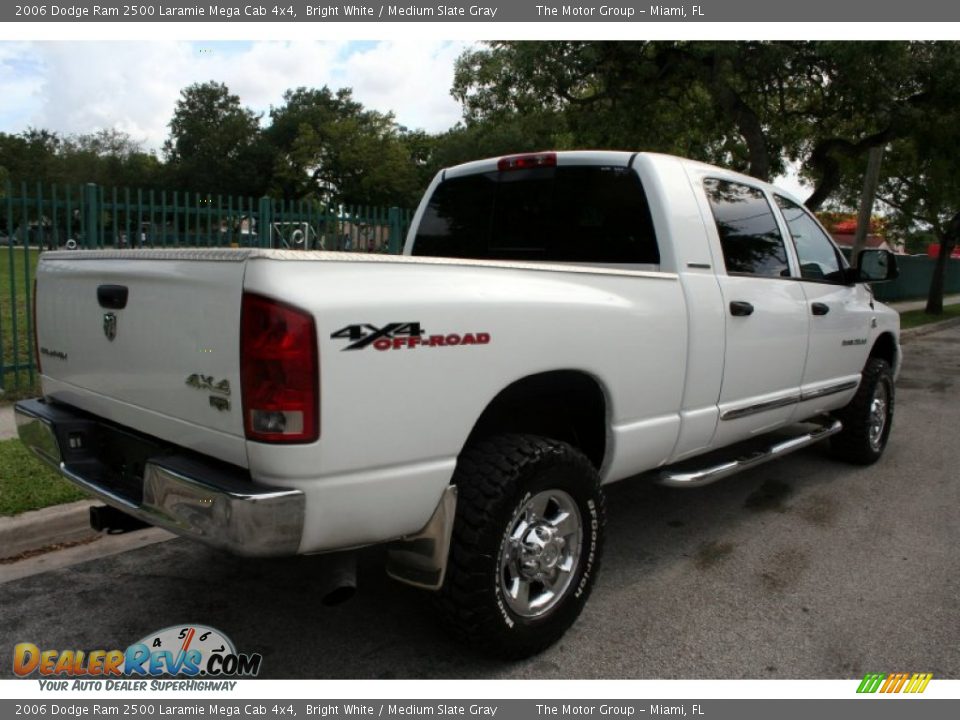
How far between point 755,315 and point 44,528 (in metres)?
3.78

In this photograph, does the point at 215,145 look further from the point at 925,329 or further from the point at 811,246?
the point at 811,246

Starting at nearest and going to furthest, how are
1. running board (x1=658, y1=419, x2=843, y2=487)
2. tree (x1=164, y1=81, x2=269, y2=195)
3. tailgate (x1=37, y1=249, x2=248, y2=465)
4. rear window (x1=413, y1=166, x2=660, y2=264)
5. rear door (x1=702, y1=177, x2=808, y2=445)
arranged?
1. tailgate (x1=37, y1=249, x2=248, y2=465)
2. running board (x1=658, y1=419, x2=843, y2=487)
3. rear window (x1=413, y1=166, x2=660, y2=264)
4. rear door (x1=702, y1=177, x2=808, y2=445)
5. tree (x1=164, y1=81, x2=269, y2=195)

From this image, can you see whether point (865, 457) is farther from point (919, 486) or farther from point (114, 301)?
point (114, 301)

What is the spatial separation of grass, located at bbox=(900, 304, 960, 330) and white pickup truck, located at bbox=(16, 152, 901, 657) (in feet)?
53.1

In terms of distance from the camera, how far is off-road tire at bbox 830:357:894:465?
5465mm

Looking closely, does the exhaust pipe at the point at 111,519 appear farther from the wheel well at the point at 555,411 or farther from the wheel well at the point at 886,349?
the wheel well at the point at 886,349

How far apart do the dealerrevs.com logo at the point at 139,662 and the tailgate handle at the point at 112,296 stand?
1.29 meters

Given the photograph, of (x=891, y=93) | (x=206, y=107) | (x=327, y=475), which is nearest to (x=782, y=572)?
(x=327, y=475)

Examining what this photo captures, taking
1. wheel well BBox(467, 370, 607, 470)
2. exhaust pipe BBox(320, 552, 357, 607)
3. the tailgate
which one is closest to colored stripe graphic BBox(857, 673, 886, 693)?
wheel well BBox(467, 370, 607, 470)

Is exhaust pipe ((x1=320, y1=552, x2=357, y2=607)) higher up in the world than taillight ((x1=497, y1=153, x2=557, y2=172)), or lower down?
lower down

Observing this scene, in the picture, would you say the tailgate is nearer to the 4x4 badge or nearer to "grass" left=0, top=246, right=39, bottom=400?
the 4x4 badge

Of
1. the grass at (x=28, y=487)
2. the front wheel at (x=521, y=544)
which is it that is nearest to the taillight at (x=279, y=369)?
the front wheel at (x=521, y=544)

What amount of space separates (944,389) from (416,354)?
375 inches

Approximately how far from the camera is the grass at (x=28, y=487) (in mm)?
3979
